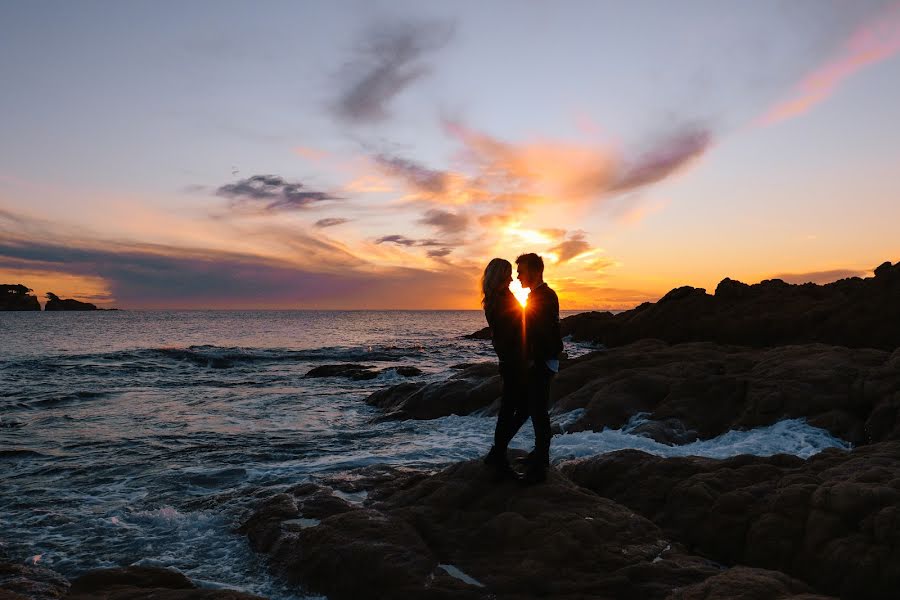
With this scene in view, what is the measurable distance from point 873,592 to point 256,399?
21242 millimetres

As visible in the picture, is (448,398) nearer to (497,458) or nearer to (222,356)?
(497,458)

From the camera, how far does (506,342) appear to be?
641 cm

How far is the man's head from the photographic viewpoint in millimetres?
6312

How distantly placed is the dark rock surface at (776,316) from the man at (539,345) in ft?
69.7

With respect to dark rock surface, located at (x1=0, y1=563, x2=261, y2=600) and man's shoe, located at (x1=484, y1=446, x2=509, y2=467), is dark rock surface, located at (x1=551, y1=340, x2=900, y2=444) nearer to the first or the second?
man's shoe, located at (x1=484, y1=446, x2=509, y2=467)

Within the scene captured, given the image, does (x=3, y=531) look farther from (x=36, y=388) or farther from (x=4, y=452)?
(x=36, y=388)

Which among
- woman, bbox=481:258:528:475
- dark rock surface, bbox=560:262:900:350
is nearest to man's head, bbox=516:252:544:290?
woman, bbox=481:258:528:475

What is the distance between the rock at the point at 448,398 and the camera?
17281 mm

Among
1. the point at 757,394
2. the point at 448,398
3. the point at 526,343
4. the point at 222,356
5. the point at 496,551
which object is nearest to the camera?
the point at 496,551

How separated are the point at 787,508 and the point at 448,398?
1263 cm

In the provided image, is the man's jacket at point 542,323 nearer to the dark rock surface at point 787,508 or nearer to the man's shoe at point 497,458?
the man's shoe at point 497,458

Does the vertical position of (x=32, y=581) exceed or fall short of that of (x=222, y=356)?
it exceeds it

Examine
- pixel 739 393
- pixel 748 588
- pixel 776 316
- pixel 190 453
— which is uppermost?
pixel 776 316

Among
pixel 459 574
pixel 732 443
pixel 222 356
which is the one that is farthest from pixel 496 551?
pixel 222 356
